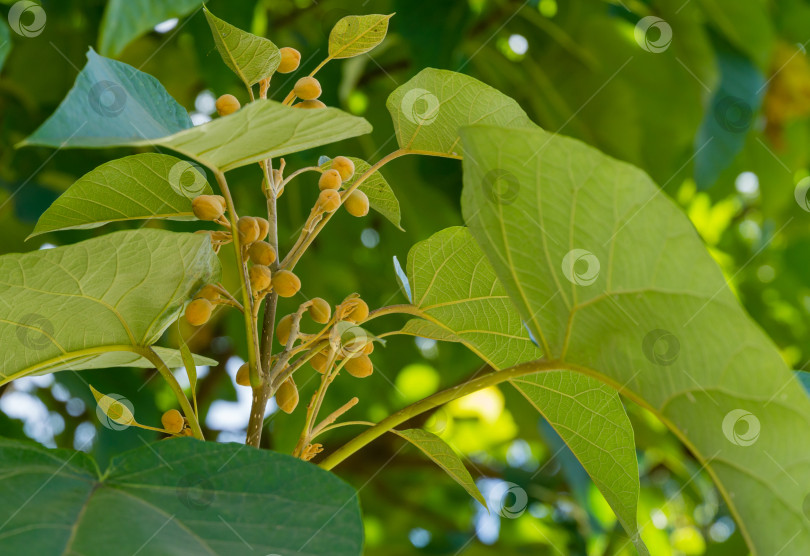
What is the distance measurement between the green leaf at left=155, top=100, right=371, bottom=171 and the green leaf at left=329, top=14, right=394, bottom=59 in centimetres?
13

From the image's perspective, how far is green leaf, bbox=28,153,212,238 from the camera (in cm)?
42

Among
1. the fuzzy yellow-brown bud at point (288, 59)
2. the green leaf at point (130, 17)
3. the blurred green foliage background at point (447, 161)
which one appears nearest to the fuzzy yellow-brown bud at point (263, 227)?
the fuzzy yellow-brown bud at point (288, 59)

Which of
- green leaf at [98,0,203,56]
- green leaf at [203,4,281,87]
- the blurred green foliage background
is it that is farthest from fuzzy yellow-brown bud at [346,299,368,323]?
the blurred green foliage background

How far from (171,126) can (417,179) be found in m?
1.12

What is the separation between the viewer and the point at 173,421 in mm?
399

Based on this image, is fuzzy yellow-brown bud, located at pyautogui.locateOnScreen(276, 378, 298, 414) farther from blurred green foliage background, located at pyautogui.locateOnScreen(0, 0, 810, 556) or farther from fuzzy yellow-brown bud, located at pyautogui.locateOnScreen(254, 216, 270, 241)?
blurred green foliage background, located at pyautogui.locateOnScreen(0, 0, 810, 556)

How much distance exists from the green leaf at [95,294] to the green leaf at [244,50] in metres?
0.11

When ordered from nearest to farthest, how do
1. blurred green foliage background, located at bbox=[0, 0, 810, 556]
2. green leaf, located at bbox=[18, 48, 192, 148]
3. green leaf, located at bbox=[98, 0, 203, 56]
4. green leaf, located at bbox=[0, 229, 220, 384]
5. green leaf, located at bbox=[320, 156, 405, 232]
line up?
1. green leaf, located at bbox=[18, 48, 192, 148]
2. green leaf, located at bbox=[0, 229, 220, 384]
3. green leaf, located at bbox=[320, 156, 405, 232]
4. green leaf, located at bbox=[98, 0, 203, 56]
5. blurred green foliage background, located at bbox=[0, 0, 810, 556]

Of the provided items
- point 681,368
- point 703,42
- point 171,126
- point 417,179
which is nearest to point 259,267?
point 171,126

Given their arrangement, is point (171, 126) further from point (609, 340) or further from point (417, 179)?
point (417, 179)

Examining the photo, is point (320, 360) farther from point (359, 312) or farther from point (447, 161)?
point (447, 161)

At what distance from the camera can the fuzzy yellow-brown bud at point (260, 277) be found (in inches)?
15.1

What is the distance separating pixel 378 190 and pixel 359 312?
4.6 inches

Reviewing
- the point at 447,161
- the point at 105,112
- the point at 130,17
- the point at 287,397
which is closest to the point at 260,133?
the point at 105,112
